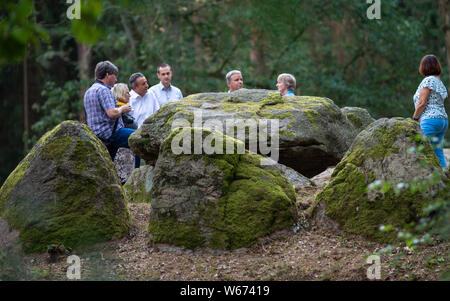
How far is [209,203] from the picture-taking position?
632cm

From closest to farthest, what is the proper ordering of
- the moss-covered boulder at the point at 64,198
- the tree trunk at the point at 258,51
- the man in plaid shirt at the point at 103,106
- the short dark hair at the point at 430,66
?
the moss-covered boulder at the point at 64,198 < the short dark hair at the point at 430,66 < the man in plaid shirt at the point at 103,106 < the tree trunk at the point at 258,51

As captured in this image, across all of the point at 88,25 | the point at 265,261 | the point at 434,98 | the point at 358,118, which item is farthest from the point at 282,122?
the point at 88,25

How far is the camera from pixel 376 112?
20.8 m

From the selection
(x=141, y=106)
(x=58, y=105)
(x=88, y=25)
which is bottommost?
(x=58, y=105)

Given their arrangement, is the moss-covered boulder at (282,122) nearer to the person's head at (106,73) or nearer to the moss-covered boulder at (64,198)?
the person's head at (106,73)

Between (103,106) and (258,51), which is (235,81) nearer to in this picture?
(103,106)

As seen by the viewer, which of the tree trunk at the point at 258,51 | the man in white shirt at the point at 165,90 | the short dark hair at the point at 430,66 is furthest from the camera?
the tree trunk at the point at 258,51

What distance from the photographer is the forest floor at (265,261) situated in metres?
5.58

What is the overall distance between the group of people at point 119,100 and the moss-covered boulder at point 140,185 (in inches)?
22.5

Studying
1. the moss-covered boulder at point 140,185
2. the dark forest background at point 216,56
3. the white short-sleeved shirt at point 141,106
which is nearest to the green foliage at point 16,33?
the moss-covered boulder at point 140,185

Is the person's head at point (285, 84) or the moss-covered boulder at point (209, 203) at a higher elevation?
the person's head at point (285, 84)

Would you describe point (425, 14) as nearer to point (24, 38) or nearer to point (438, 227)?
point (438, 227)

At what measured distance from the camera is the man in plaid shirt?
27.8 ft

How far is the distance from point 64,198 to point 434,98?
4799 millimetres
